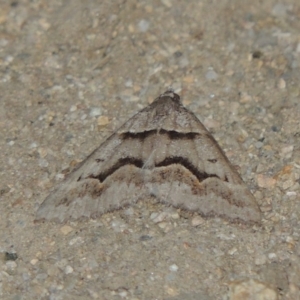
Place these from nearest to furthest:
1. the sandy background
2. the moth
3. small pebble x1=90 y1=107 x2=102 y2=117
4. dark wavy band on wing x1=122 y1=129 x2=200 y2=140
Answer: the sandy background < the moth < dark wavy band on wing x1=122 y1=129 x2=200 y2=140 < small pebble x1=90 y1=107 x2=102 y2=117

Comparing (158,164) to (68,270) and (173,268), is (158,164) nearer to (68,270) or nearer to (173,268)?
(173,268)

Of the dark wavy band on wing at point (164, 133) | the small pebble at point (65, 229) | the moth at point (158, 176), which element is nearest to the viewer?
the moth at point (158, 176)

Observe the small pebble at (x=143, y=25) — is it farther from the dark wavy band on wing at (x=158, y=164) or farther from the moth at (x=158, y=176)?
the dark wavy band on wing at (x=158, y=164)

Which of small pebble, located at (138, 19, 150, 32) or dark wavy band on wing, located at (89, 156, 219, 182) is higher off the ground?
small pebble, located at (138, 19, 150, 32)

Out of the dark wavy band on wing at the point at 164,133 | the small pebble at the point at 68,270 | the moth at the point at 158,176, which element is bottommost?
the small pebble at the point at 68,270

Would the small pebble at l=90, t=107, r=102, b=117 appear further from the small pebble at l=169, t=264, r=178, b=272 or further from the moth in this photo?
the small pebble at l=169, t=264, r=178, b=272

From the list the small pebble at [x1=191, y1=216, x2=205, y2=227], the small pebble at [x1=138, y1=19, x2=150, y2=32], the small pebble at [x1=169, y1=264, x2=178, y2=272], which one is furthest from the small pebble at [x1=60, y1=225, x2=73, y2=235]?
the small pebble at [x1=138, y1=19, x2=150, y2=32]

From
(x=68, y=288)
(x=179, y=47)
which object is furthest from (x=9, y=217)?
(x=179, y=47)

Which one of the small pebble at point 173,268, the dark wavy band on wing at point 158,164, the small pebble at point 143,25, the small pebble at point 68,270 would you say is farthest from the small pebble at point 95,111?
the small pebble at point 173,268
